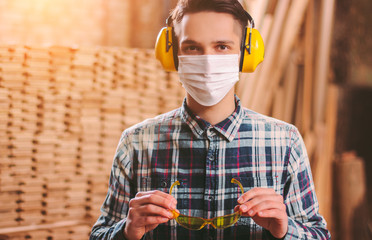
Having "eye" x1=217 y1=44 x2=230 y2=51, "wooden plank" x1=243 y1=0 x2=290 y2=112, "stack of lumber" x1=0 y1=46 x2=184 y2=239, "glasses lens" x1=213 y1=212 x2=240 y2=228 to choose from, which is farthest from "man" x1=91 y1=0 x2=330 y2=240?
"wooden plank" x1=243 y1=0 x2=290 y2=112

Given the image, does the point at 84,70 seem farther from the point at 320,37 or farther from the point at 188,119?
the point at 320,37

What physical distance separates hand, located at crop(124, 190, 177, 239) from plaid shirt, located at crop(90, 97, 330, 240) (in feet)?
0.61

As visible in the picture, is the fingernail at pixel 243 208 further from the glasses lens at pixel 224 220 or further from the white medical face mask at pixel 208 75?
the white medical face mask at pixel 208 75

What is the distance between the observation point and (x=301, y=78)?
3.21 meters

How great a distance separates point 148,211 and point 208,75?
593 mm

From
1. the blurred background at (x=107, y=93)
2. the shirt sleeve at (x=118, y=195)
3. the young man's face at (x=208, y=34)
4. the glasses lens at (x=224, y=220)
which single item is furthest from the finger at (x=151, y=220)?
the blurred background at (x=107, y=93)

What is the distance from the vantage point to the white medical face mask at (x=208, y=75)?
134cm

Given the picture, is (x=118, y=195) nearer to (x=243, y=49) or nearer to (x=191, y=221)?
(x=191, y=221)

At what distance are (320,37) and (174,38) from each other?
2.02 metres

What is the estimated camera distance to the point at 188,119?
4.72 feet

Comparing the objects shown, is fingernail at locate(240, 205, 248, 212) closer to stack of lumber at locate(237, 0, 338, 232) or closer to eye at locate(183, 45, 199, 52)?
eye at locate(183, 45, 199, 52)

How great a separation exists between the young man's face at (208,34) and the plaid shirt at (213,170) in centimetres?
27

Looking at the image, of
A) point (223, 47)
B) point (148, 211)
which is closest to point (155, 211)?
point (148, 211)

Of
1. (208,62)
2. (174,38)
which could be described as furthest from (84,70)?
(208,62)
